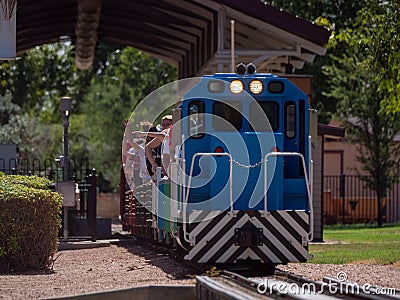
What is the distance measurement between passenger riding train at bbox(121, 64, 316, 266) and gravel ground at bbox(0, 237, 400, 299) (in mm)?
639

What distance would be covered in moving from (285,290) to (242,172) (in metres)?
3.47

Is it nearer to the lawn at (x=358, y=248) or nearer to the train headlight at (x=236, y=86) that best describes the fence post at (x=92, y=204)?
the lawn at (x=358, y=248)

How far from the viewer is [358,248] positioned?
2034cm

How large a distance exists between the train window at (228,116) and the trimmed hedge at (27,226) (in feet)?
11.6

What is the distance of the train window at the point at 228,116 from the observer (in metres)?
14.2

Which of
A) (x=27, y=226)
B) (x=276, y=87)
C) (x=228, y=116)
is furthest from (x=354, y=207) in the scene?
(x=228, y=116)

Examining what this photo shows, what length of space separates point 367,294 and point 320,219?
14158 mm

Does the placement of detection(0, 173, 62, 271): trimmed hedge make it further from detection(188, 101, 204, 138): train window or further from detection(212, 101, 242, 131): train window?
detection(212, 101, 242, 131): train window

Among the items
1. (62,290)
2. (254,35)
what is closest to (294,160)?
(62,290)

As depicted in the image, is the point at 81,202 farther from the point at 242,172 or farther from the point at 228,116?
the point at 242,172

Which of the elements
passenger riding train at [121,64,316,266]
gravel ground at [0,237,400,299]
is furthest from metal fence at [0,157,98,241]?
passenger riding train at [121,64,316,266]

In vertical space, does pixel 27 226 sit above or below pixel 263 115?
below

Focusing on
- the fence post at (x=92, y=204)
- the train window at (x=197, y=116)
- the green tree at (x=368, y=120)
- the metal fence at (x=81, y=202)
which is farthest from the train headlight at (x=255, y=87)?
the green tree at (x=368, y=120)

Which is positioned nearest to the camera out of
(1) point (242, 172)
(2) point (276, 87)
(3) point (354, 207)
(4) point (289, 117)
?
(1) point (242, 172)
